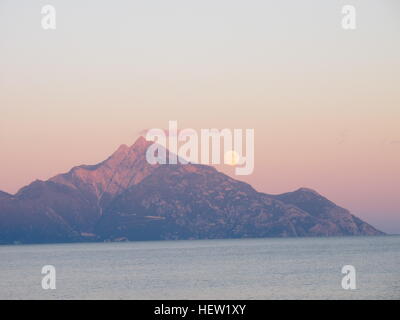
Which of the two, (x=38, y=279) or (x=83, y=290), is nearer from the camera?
(x=83, y=290)

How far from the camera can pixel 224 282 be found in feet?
251
